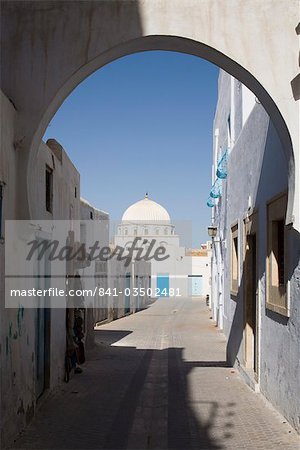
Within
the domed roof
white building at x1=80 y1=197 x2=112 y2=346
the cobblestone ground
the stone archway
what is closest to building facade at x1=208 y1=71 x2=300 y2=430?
the cobblestone ground

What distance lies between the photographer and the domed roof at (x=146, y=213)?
2437 inches

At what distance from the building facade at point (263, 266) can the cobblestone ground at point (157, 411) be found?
0.34 metres

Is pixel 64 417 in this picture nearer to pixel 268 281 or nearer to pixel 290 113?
pixel 268 281

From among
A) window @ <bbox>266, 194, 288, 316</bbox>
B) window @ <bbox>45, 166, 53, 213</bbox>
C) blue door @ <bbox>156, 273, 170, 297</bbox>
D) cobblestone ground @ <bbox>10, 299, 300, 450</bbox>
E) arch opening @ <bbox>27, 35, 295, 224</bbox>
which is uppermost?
arch opening @ <bbox>27, 35, 295, 224</bbox>

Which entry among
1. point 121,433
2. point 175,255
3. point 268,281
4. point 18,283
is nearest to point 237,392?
point 268,281

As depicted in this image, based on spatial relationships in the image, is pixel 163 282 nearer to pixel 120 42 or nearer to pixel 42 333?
pixel 42 333

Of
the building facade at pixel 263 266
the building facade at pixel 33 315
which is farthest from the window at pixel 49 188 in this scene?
the building facade at pixel 263 266

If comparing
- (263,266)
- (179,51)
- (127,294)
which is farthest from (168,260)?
(179,51)

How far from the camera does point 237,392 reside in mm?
8633

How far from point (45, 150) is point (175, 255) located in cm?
4381

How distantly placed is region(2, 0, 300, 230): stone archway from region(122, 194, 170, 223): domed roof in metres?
55.4

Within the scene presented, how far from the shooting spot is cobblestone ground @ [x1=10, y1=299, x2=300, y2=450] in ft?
19.8

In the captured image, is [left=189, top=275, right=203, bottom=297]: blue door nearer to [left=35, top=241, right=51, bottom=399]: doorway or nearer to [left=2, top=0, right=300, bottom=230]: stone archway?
[left=35, top=241, right=51, bottom=399]: doorway

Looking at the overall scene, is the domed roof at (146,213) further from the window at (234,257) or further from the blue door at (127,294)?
the window at (234,257)
